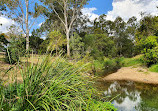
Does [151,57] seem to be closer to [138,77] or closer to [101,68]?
[138,77]

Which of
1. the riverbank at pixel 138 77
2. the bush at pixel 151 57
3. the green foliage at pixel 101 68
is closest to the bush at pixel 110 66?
the green foliage at pixel 101 68

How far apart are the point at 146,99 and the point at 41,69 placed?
24.1ft

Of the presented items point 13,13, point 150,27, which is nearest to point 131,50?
point 150,27

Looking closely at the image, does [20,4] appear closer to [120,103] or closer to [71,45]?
[71,45]

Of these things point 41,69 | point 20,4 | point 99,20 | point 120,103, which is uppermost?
point 99,20

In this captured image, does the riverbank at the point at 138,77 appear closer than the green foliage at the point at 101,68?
Yes

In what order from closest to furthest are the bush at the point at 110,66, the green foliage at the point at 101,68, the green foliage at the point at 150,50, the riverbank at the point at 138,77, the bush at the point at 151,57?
the riverbank at the point at 138,77, the bush at the point at 151,57, the green foliage at the point at 150,50, the green foliage at the point at 101,68, the bush at the point at 110,66

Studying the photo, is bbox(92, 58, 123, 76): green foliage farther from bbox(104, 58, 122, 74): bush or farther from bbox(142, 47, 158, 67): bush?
bbox(142, 47, 158, 67): bush

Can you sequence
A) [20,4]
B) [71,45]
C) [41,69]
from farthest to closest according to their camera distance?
1. [71,45]
2. [20,4]
3. [41,69]

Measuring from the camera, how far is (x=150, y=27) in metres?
22.9

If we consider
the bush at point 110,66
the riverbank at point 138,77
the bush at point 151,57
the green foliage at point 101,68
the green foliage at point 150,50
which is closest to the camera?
the riverbank at point 138,77

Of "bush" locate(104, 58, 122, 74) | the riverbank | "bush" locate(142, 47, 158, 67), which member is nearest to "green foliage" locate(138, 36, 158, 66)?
"bush" locate(142, 47, 158, 67)

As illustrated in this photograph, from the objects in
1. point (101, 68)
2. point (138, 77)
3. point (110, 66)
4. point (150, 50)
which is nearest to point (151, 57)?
point (150, 50)

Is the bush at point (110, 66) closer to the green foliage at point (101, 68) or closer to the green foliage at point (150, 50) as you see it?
the green foliage at point (101, 68)
